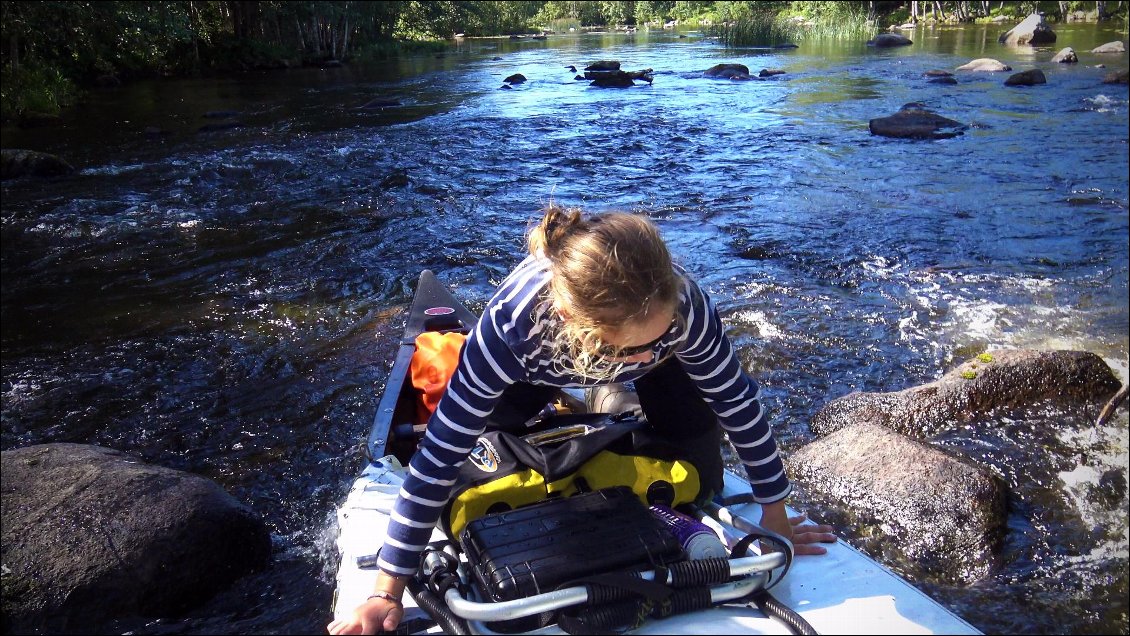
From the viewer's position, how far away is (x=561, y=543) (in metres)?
1.99

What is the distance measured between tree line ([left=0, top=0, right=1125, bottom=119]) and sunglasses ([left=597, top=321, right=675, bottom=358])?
17091 mm

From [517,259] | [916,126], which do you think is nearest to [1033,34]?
[916,126]

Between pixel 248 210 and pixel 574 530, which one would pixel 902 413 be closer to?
pixel 574 530

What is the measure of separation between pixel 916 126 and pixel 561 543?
11.3m

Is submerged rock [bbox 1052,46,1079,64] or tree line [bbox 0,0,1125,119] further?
submerged rock [bbox 1052,46,1079,64]

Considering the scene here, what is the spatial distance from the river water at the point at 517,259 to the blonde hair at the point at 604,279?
119 centimetres

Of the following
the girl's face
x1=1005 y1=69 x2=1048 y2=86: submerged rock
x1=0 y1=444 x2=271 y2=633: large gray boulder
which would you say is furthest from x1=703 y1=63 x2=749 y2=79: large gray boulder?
the girl's face

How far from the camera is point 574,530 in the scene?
80.4 inches

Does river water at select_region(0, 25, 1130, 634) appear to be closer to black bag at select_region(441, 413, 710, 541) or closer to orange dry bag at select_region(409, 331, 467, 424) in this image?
orange dry bag at select_region(409, 331, 467, 424)

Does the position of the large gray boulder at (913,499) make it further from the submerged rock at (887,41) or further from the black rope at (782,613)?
the submerged rock at (887,41)

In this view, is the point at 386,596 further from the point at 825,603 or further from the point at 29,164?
the point at 29,164

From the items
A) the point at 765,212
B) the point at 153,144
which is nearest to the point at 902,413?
the point at 765,212

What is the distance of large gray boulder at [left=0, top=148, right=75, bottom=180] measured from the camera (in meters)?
10.4

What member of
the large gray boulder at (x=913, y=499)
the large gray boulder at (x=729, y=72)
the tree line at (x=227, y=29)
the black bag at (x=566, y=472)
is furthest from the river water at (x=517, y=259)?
the large gray boulder at (x=729, y=72)
